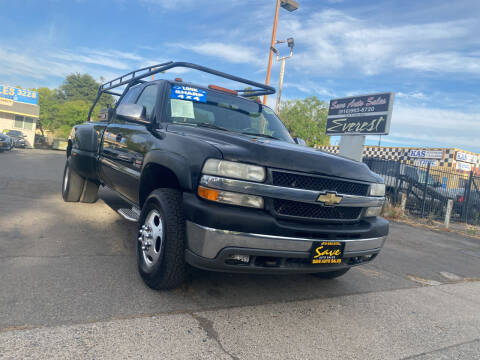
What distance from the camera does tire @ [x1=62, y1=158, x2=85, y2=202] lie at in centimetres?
562

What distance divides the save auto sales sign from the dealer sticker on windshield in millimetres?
10446

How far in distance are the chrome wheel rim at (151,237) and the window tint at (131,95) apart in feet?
6.73

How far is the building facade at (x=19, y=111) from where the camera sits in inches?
1394

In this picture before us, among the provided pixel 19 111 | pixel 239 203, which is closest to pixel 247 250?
pixel 239 203

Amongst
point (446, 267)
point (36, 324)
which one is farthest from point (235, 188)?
point (446, 267)

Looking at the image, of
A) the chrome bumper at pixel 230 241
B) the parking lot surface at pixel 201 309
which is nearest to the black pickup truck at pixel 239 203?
the chrome bumper at pixel 230 241

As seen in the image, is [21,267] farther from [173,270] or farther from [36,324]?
[173,270]

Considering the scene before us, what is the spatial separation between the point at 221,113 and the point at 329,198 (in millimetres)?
1645

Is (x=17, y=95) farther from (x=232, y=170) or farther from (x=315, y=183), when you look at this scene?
(x=315, y=183)

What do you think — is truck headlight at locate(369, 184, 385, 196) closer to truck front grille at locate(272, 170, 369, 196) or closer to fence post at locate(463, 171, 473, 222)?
truck front grille at locate(272, 170, 369, 196)

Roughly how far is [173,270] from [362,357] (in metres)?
1.39

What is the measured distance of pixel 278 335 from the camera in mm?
2428

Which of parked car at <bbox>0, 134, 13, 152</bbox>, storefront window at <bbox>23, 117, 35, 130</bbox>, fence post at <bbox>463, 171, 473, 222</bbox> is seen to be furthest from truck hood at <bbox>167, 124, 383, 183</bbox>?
storefront window at <bbox>23, 117, 35, 130</bbox>

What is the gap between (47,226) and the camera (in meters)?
4.36
